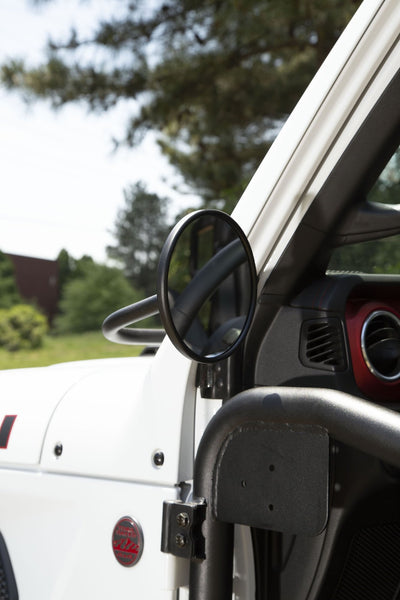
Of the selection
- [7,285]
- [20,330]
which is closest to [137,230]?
[7,285]

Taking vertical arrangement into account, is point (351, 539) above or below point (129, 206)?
below

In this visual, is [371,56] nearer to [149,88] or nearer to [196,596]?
[196,596]

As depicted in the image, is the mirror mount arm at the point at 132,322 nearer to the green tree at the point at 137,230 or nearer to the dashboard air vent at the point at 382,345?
the dashboard air vent at the point at 382,345

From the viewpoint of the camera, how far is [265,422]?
1318 millimetres

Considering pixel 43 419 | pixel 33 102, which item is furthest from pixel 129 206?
pixel 43 419

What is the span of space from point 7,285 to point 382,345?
23.5 meters

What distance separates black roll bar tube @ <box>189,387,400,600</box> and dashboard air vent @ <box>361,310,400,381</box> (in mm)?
216

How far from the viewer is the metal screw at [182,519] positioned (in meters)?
1.36

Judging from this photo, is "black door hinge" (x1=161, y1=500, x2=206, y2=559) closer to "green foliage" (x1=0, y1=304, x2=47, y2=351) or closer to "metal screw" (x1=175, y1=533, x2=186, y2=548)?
"metal screw" (x1=175, y1=533, x2=186, y2=548)

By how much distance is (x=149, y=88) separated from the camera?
12.5 meters

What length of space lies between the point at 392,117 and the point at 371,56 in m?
0.11

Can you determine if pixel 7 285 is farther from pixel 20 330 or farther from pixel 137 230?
pixel 137 230

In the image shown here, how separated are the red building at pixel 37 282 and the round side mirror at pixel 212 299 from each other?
2481 cm

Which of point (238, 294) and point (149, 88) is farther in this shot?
point (149, 88)
